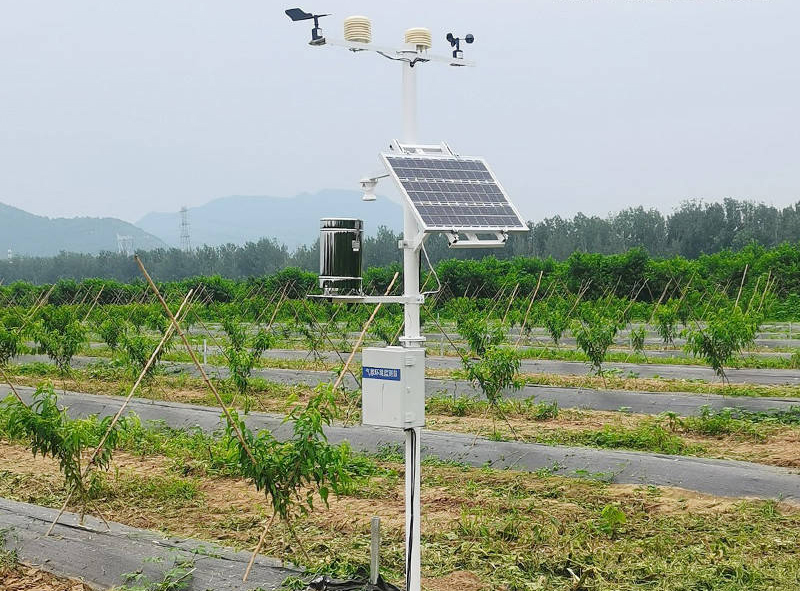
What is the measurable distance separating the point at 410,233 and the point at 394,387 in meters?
1.07

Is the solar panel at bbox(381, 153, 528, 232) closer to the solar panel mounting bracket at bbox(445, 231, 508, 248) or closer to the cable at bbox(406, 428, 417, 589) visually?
the solar panel mounting bracket at bbox(445, 231, 508, 248)

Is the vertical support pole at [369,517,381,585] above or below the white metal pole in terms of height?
below

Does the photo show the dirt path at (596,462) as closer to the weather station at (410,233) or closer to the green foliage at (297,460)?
the green foliage at (297,460)

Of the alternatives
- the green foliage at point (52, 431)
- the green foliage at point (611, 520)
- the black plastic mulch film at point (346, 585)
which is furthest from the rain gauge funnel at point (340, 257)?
the green foliage at point (52, 431)

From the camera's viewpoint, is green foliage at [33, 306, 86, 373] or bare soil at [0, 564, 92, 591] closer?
bare soil at [0, 564, 92, 591]

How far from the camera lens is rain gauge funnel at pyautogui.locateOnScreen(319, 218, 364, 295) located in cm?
639

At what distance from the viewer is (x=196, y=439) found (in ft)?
43.7

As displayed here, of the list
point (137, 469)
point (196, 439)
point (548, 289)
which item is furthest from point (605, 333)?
point (548, 289)

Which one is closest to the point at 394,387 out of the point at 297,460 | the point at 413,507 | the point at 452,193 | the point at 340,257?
the point at 413,507

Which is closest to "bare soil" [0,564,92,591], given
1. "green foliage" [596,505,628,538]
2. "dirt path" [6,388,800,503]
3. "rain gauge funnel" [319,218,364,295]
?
"rain gauge funnel" [319,218,364,295]

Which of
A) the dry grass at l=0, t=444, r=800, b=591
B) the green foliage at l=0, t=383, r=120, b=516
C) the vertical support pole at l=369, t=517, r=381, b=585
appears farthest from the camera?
the green foliage at l=0, t=383, r=120, b=516

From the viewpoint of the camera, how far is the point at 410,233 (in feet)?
20.3

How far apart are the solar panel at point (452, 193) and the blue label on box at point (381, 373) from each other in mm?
1027

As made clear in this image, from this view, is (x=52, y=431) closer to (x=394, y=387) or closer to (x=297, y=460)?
(x=297, y=460)
